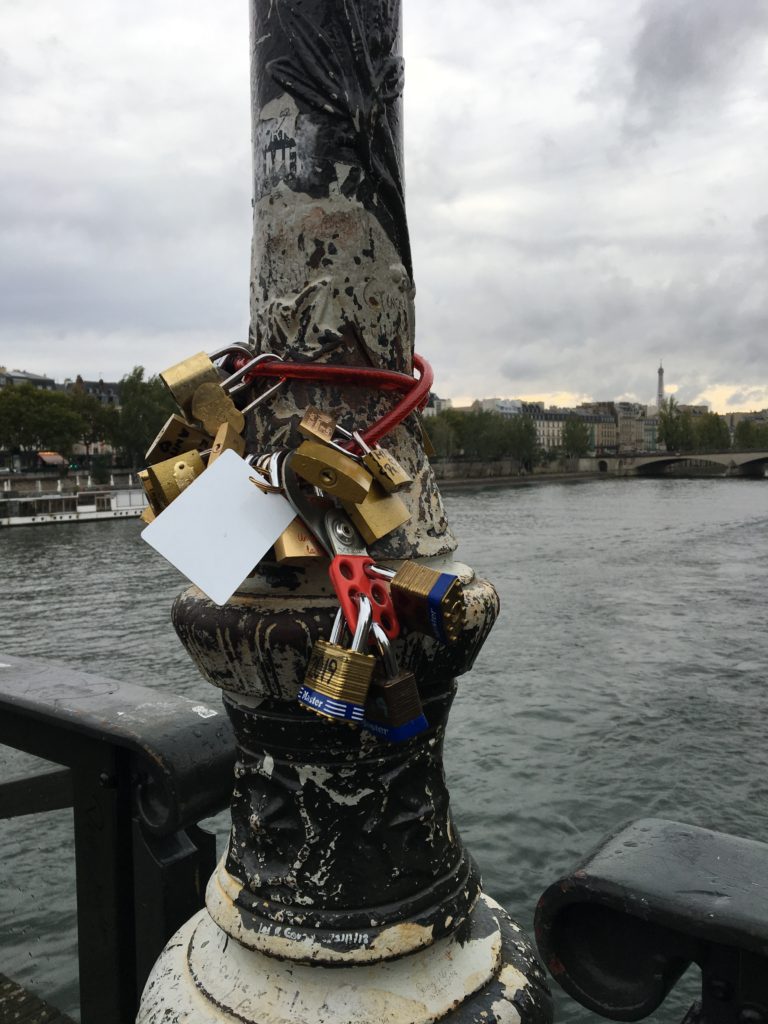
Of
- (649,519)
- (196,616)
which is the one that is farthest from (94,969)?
(649,519)

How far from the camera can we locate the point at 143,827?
5.79 ft

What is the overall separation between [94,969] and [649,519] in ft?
110

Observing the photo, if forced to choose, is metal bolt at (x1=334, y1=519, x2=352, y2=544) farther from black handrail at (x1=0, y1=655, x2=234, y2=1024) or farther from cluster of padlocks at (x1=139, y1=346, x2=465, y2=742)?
black handrail at (x1=0, y1=655, x2=234, y2=1024)

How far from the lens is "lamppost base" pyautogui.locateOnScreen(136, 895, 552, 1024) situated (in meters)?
1.19

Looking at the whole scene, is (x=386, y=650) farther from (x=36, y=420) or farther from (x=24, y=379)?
(x=24, y=379)

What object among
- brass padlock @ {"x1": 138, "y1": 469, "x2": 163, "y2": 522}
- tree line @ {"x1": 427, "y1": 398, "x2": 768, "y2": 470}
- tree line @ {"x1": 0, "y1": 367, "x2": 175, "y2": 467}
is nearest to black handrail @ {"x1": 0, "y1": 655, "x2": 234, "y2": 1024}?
brass padlock @ {"x1": 138, "y1": 469, "x2": 163, "y2": 522}

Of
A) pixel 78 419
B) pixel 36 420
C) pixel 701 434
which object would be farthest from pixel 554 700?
pixel 701 434

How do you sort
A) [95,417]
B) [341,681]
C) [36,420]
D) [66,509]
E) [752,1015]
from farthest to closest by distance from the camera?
[95,417]
[36,420]
[66,509]
[341,681]
[752,1015]

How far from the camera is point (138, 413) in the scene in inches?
2354

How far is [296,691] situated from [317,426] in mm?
344

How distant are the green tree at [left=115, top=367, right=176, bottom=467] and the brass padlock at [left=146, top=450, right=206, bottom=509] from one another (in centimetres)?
5948

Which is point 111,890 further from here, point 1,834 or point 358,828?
point 1,834

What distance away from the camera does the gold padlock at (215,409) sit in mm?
1203

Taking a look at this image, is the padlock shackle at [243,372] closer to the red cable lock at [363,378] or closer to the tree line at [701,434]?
the red cable lock at [363,378]
